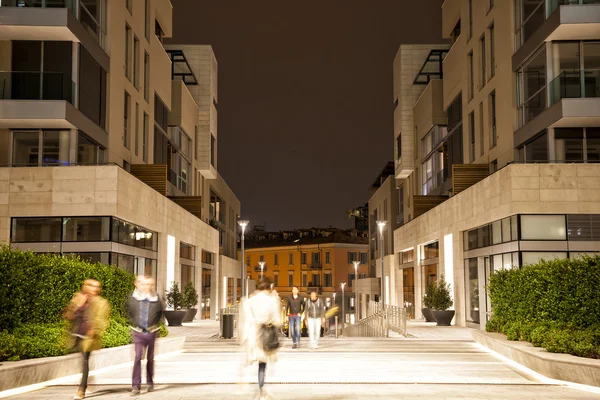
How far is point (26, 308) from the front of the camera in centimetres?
1569

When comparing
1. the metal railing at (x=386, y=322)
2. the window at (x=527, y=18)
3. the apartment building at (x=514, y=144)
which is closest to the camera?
the apartment building at (x=514, y=144)

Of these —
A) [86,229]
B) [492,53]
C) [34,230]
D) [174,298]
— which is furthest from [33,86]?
[492,53]

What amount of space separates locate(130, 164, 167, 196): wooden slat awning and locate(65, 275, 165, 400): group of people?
905 inches

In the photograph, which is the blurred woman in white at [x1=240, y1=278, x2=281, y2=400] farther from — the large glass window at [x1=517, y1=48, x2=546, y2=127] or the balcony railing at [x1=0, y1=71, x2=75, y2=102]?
the large glass window at [x1=517, y1=48, x2=546, y2=127]

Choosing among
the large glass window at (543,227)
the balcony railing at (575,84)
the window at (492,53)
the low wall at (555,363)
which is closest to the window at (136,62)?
the window at (492,53)

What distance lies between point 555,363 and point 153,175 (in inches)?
963

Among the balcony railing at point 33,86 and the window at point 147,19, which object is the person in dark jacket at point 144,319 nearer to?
the balcony railing at point 33,86

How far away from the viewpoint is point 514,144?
3056 cm

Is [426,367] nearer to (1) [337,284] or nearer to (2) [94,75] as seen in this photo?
(2) [94,75]

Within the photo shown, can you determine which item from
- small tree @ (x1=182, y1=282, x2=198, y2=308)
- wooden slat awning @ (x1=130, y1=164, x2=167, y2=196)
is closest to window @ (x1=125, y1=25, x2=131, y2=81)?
wooden slat awning @ (x1=130, y1=164, x2=167, y2=196)

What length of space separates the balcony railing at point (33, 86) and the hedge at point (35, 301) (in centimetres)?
1167

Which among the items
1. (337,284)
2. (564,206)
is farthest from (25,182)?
(337,284)

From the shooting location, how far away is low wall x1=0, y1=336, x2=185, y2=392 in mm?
12734

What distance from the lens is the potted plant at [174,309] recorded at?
3484 cm
